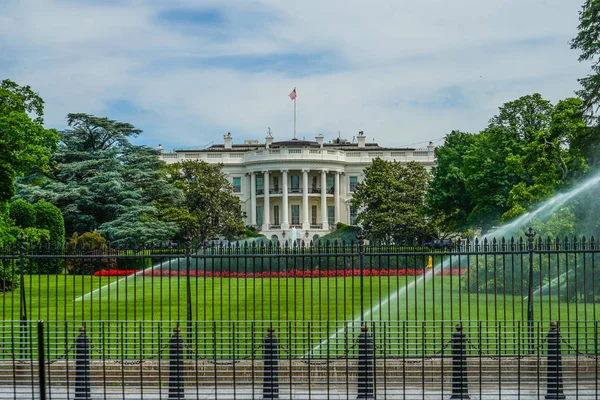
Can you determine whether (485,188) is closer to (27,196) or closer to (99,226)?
(99,226)

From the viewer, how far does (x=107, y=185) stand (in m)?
50.1

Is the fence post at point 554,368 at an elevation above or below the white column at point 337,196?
below

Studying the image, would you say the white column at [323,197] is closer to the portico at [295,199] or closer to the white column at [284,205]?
the portico at [295,199]

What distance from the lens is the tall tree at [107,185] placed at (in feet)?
161

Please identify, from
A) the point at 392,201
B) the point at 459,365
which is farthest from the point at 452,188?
the point at 459,365

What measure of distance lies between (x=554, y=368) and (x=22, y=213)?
1021 inches

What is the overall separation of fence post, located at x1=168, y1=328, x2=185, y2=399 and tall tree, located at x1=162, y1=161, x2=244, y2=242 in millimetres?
45911

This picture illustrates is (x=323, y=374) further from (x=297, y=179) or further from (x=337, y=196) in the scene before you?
(x=297, y=179)

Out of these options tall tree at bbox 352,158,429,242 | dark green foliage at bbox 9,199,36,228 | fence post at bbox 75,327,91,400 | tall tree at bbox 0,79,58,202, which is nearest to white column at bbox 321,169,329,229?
tall tree at bbox 352,158,429,242

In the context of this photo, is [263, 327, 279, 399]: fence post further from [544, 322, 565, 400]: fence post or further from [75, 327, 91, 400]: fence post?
[544, 322, 565, 400]: fence post

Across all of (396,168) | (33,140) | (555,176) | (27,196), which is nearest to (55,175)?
(27,196)

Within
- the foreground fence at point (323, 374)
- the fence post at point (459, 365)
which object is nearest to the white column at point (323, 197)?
the foreground fence at point (323, 374)

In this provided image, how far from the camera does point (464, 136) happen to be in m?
55.2

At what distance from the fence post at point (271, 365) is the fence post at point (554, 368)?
3380 millimetres
